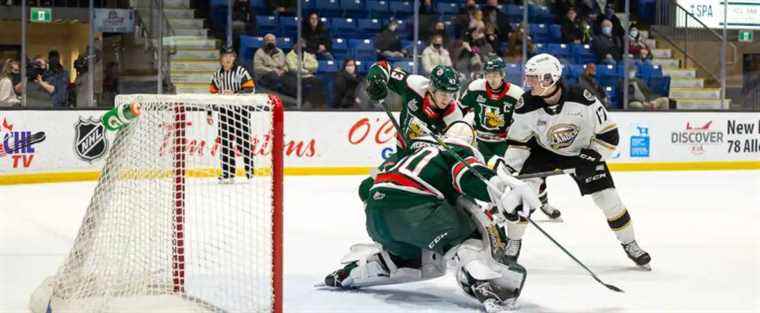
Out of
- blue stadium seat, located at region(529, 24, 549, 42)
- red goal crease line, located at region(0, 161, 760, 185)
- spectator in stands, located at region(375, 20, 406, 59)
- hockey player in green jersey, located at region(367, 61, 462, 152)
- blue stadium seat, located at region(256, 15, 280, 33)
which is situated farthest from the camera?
blue stadium seat, located at region(529, 24, 549, 42)

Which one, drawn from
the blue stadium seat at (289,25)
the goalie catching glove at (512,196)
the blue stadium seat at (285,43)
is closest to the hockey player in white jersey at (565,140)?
the goalie catching glove at (512,196)

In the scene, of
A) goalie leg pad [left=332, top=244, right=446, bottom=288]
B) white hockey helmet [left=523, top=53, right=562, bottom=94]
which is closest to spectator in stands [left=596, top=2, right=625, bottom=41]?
white hockey helmet [left=523, top=53, right=562, bottom=94]

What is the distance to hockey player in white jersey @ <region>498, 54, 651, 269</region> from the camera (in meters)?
5.39

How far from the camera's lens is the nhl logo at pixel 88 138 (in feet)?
32.9

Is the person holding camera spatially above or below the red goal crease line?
above

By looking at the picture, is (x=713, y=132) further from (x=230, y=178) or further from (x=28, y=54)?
(x=230, y=178)

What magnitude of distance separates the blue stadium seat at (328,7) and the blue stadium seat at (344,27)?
82 millimetres

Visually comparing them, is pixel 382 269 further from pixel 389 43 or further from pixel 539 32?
pixel 539 32

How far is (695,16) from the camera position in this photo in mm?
12820

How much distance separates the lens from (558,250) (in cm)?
621

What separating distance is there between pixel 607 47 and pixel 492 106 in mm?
5408

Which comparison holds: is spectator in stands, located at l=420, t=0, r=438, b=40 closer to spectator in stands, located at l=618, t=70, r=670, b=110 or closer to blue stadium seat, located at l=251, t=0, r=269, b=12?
blue stadium seat, located at l=251, t=0, r=269, b=12

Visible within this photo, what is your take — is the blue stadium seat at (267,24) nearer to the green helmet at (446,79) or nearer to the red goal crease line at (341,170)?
Result: the red goal crease line at (341,170)

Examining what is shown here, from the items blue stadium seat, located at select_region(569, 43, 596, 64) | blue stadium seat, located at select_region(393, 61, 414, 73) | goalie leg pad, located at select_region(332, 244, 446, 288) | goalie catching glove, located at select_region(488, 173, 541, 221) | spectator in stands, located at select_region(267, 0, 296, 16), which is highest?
spectator in stands, located at select_region(267, 0, 296, 16)
